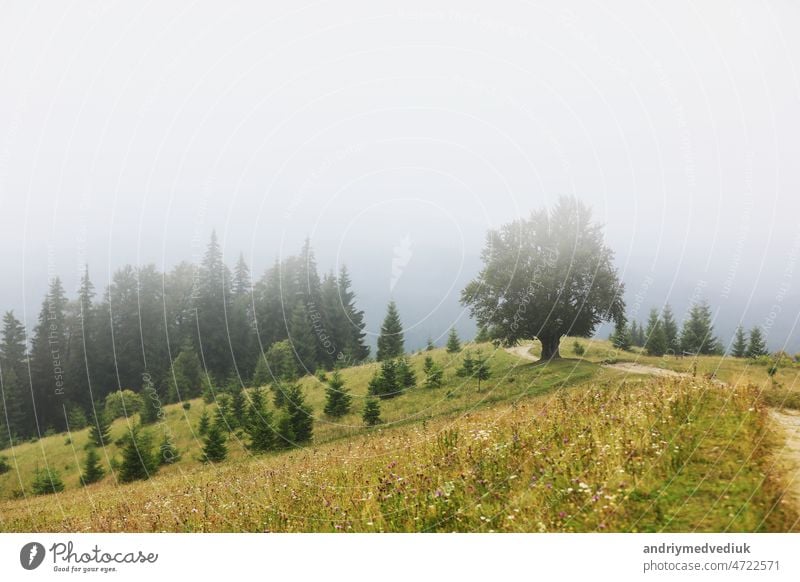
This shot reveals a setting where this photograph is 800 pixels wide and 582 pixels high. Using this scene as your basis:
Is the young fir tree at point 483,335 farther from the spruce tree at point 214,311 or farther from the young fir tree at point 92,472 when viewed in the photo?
the spruce tree at point 214,311

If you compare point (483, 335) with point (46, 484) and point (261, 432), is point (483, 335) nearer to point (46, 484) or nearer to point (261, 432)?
point (261, 432)

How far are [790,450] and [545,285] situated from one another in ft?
33.6

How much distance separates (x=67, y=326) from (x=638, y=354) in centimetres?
5709

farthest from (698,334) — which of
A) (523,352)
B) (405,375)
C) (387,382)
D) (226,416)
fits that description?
(226,416)

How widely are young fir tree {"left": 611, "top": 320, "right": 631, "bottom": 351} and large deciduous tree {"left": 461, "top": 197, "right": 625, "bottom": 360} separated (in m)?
0.48

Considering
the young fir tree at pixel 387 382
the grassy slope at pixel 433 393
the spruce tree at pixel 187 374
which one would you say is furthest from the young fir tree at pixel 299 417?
the spruce tree at pixel 187 374

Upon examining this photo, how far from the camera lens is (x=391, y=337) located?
19.3 m

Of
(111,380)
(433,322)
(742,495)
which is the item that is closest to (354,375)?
(433,322)

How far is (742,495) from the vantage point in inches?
294

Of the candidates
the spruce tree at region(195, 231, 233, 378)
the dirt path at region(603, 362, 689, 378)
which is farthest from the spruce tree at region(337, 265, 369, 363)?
the spruce tree at region(195, 231, 233, 378)

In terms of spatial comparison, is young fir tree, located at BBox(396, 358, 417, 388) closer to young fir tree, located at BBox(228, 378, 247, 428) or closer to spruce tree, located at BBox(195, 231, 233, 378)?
young fir tree, located at BBox(228, 378, 247, 428)

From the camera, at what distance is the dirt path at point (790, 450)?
7.38m

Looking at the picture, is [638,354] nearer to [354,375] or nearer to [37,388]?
[354,375]

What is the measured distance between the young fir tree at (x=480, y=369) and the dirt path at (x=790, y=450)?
9.81 metres
